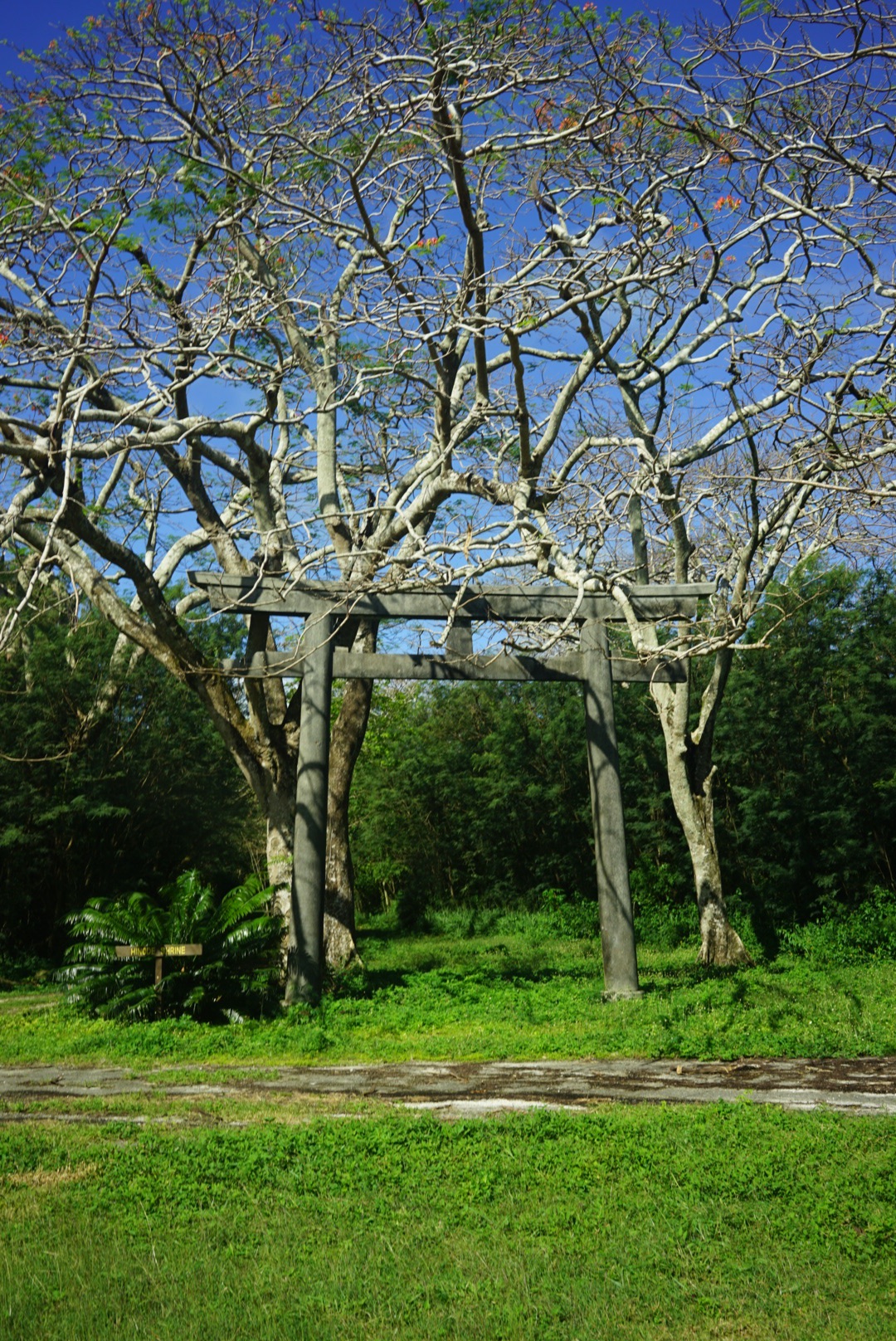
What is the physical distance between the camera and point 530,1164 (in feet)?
14.7

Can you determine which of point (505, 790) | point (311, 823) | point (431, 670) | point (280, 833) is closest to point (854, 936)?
point (431, 670)

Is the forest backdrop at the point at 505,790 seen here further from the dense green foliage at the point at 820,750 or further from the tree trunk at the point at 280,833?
the tree trunk at the point at 280,833

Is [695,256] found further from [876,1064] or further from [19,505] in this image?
[876,1064]

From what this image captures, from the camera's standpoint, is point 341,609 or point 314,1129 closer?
point 314,1129

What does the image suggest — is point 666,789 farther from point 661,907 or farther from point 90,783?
point 90,783

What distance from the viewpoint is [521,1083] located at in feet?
21.9

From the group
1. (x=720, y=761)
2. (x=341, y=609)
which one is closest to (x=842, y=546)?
(x=341, y=609)

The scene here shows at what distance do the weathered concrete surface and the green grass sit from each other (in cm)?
36

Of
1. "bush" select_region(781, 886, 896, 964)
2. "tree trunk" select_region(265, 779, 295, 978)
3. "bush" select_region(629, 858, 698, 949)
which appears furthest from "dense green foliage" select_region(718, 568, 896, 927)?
"tree trunk" select_region(265, 779, 295, 978)

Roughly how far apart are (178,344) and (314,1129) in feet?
25.2

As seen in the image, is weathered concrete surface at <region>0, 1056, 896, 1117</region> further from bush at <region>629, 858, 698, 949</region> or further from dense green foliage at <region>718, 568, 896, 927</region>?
bush at <region>629, 858, 698, 949</region>

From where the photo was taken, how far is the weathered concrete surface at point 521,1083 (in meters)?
5.93

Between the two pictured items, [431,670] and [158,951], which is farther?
[431,670]

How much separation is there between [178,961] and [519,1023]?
316 cm
